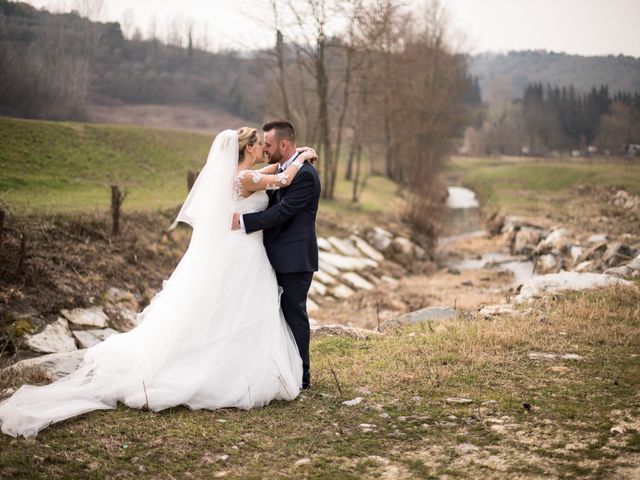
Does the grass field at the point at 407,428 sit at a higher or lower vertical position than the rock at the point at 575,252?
higher

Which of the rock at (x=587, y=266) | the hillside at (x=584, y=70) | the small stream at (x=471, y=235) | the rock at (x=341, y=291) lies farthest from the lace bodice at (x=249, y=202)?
the hillside at (x=584, y=70)

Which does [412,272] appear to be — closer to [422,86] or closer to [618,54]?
[618,54]

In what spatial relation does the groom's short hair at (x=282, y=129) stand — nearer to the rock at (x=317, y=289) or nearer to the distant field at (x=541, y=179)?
the rock at (x=317, y=289)

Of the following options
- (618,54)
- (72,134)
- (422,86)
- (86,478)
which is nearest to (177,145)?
(72,134)

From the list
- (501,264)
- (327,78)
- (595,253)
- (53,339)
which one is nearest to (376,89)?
(327,78)

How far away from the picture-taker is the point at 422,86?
4109cm

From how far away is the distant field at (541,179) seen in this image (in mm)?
33094

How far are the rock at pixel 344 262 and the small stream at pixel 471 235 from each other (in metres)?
4.25

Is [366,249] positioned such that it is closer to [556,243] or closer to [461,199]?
[556,243]

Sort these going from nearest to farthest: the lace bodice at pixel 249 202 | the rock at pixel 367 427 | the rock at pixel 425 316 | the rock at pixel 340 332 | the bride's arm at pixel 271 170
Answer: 1. the rock at pixel 367 427
2. the lace bodice at pixel 249 202
3. the bride's arm at pixel 271 170
4. the rock at pixel 340 332
5. the rock at pixel 425 316

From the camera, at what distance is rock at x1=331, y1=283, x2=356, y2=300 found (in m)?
16.3

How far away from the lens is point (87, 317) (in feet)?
35.7

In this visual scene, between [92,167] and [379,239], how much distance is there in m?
11.3

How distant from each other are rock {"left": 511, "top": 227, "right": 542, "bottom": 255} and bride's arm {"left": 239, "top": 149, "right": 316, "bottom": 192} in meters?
19.1
